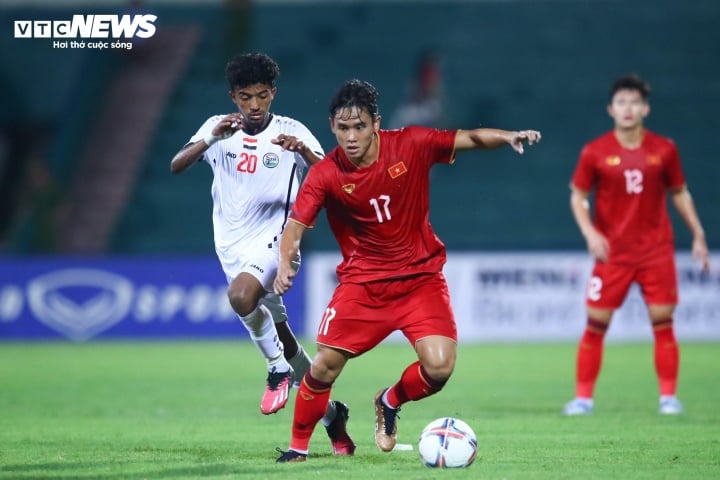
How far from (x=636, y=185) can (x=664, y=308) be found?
A: 100cm

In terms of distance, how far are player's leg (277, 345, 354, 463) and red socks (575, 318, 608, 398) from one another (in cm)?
356

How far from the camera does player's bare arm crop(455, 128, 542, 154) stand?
673 centimetres

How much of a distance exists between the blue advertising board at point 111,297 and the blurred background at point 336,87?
273cm

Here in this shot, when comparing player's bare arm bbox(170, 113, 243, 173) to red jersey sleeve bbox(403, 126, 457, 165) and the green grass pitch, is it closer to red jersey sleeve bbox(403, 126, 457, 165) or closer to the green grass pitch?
red jersey sleeve bbox(403, 126, 457, 165)

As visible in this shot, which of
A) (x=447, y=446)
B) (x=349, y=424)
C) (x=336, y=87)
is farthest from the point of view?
(x=336, y=87)

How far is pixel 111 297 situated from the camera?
1845 cm

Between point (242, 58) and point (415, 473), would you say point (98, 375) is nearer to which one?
point (242, 58)

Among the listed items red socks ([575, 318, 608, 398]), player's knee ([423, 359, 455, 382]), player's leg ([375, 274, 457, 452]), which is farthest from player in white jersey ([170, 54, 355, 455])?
red socks ([575, 318, 608, 398])

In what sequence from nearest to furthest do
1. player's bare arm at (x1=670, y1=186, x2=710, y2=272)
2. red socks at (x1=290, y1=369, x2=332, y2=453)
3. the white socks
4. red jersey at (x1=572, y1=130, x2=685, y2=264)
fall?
red socks at (x1=290, y1=369, x2=332, y2=453)
the white socks
player's bare arm at (x1=670, y1=186, x2=710, y2=272)
red jersey at (x1=572, y1=130, x2=685, y2=264)

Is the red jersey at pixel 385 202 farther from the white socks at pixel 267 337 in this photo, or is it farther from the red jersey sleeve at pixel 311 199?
the white socks at pixel 267 337

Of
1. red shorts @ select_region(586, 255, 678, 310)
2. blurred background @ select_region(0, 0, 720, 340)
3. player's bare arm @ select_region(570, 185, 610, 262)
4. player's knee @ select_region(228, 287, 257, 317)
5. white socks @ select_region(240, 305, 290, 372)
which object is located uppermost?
blurred background @ select_region(0, 0, 720, 340)

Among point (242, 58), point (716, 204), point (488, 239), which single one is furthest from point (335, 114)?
point (716, 204)

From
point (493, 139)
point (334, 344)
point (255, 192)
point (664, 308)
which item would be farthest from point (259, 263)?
point (664, 308)

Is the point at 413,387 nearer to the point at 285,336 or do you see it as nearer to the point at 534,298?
the point at 285,336
